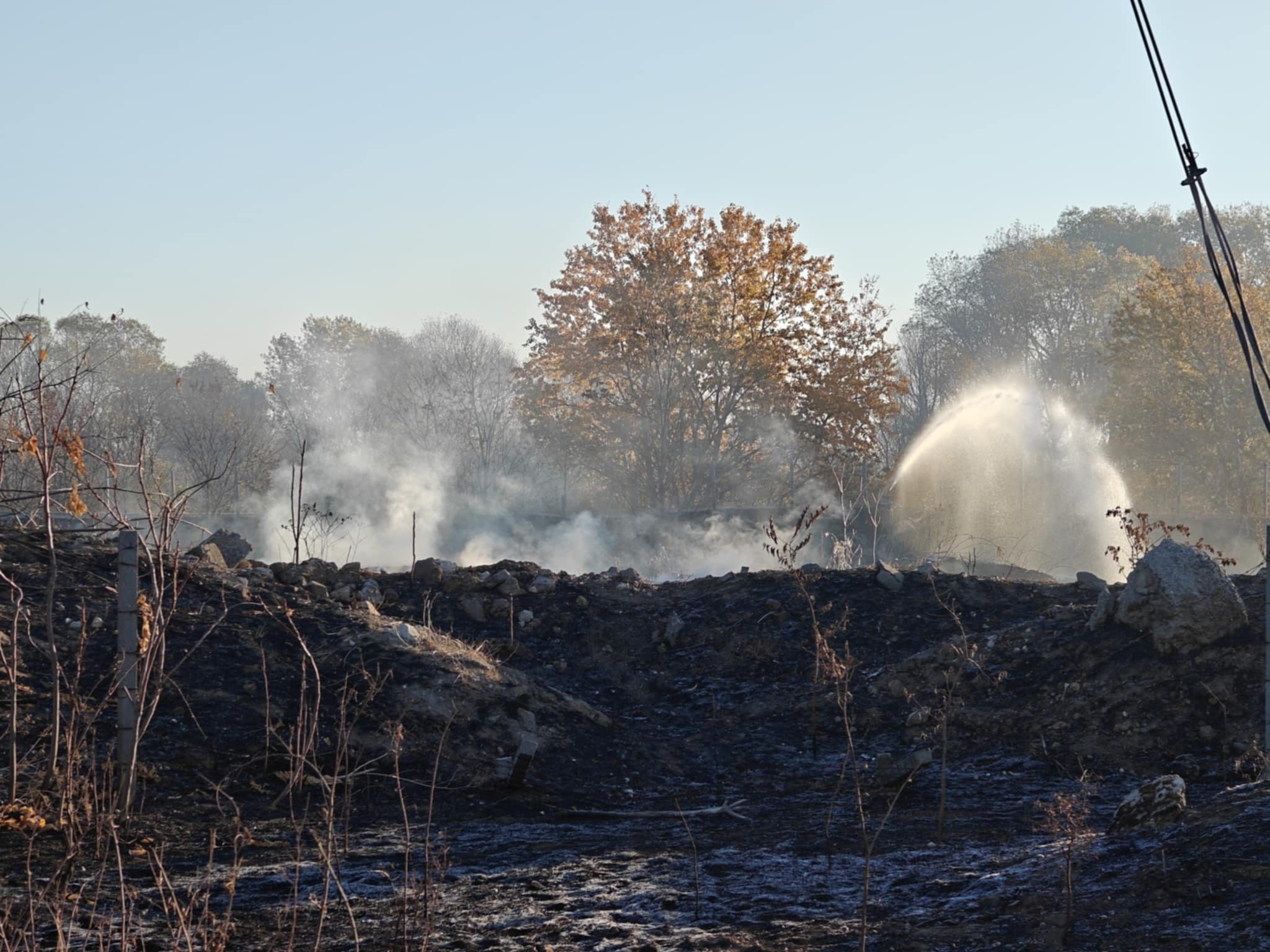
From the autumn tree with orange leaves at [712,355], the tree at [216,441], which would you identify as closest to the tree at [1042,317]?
the autumn tree with orange leaves at [712,355]

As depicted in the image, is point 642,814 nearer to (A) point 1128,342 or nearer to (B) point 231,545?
(B) point 231,545

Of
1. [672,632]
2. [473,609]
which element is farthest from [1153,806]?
[473,609]

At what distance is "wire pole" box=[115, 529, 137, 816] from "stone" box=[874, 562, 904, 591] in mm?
7265

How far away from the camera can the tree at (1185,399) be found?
29156 millimetres

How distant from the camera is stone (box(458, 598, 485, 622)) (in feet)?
37.4

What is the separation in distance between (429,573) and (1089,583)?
6.13 metres

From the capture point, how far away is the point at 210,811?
6.49 m

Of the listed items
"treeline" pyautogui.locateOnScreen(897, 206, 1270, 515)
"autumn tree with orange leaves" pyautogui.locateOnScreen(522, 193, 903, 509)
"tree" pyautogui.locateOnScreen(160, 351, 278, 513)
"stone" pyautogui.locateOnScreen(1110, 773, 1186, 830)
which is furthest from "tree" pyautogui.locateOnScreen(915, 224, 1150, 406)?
"stone" pyautogui.locateOnScreen(1110, 773, 1186, 830)

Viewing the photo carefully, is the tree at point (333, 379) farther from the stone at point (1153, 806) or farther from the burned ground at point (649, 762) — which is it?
the stone at point (1153, 806)

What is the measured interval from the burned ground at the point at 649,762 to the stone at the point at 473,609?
0.12 ft

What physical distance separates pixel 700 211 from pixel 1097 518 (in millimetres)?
10752

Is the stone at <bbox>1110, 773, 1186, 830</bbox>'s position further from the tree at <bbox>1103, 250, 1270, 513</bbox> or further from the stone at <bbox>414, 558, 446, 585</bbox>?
the tree at <bbox>1103, 250, 1270, 513</bbox>

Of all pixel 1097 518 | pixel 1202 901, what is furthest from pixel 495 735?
pixel 1097 518

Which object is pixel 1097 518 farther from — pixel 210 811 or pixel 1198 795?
pixel 210 811
